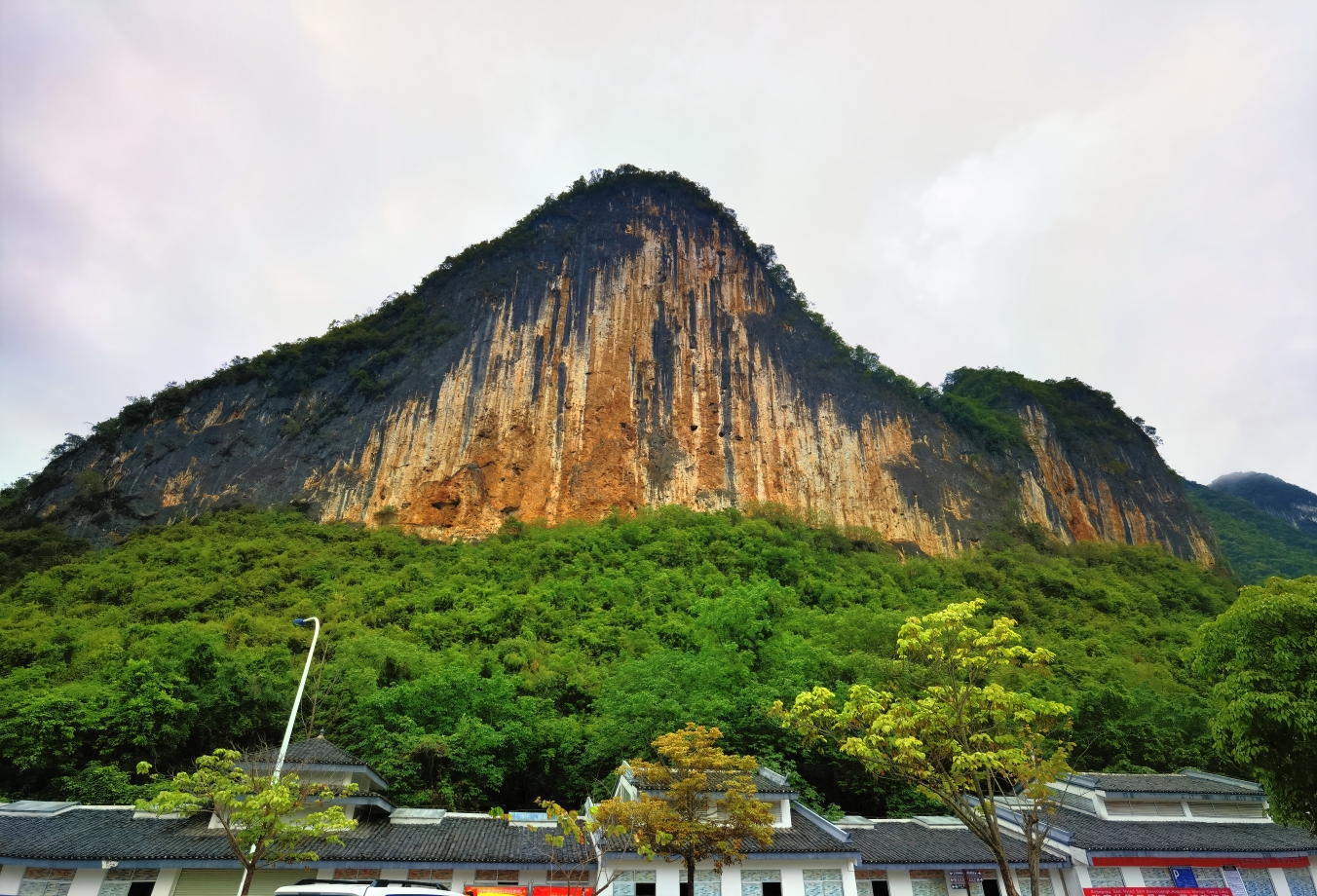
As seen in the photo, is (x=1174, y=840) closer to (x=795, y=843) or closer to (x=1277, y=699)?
(x=1277, y=699)

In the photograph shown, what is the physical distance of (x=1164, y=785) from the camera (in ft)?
70.1

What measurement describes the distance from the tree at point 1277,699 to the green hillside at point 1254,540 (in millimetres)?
56655

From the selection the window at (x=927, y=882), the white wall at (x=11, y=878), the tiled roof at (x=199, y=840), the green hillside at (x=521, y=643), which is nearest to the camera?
the white wall at (x=11, y=878)

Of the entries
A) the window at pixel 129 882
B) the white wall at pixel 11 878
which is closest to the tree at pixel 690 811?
the window at pixel 129 882

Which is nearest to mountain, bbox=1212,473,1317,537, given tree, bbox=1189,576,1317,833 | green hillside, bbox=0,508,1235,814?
green hillside, bbox=0,508,1235,814

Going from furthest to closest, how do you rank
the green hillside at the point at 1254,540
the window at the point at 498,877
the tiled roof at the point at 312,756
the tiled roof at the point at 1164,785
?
the green hillside at the point at 1254,540
the tiled roof at the point at 1164,785
the tiled roof at the point at 312,756
the window at the point at 498,877

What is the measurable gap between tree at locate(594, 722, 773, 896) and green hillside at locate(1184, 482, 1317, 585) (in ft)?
216

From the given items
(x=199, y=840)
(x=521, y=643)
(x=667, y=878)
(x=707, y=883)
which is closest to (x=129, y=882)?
(x=199, y=840)

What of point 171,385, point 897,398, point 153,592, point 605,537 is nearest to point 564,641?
point 605,537

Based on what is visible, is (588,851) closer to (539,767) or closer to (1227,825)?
(539,767)

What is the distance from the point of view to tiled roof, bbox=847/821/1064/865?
17.6m

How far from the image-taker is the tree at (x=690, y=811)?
13.8 m

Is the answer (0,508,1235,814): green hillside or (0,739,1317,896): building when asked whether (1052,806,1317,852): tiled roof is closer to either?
(0,739,1317,896): building

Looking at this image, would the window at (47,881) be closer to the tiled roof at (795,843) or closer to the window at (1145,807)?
the tiled roof at (795,843)
